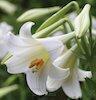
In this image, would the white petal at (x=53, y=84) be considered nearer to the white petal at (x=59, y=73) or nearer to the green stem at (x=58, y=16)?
the white petal at (x=59, y=73)

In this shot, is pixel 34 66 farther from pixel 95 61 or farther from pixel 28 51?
pixel 95 61

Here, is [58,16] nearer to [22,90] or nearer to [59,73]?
[59,73]

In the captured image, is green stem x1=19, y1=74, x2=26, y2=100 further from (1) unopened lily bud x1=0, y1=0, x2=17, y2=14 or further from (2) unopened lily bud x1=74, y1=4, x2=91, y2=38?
(1) unopened lily bud x1=0, y1=0, x2=17, y2=14

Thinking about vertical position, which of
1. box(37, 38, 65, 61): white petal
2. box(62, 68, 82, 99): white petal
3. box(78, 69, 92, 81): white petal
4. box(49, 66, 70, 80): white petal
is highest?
box(37, 38, 65, 61): white petal

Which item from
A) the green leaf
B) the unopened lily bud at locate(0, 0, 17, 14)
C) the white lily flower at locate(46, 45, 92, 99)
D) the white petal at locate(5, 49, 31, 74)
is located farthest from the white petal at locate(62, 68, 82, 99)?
the unopened lily bud at locate(0, 0, 17, 14)

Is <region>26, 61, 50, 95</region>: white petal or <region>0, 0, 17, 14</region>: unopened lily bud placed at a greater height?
<region>26, 61, 50, 95</region>: white petal

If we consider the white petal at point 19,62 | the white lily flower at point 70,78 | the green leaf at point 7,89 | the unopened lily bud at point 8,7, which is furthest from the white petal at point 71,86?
the unopened lily bud at point 8,7

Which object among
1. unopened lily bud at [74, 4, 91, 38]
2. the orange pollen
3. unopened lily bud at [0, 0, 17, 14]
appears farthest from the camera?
unopened lily bud at [0, 0, 17, 14]
